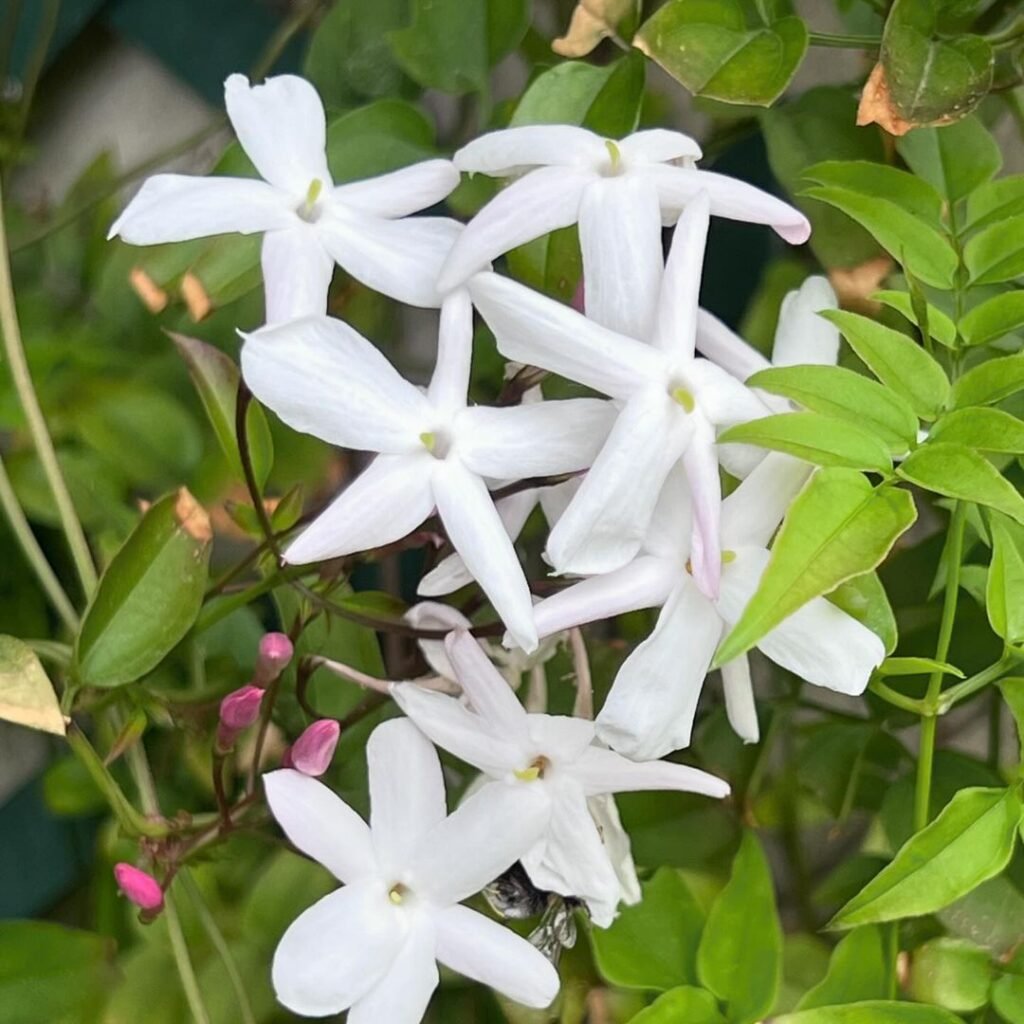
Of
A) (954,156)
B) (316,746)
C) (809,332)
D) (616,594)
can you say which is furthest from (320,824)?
(954,156)

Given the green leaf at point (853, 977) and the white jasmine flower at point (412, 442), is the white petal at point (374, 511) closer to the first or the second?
the white jasmine flower at point (412, 442)

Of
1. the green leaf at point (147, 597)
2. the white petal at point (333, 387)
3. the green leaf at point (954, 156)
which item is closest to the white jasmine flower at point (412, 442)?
the white petal at point (333, 387)

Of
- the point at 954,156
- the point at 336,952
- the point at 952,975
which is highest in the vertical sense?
the point at 954,156

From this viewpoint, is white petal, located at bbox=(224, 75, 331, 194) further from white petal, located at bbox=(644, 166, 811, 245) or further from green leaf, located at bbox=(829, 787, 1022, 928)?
green leaf, located at bbox=(829, 787, 1022, 928)

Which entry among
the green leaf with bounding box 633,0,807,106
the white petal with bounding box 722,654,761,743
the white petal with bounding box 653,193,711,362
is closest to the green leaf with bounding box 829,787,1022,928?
the white petal with bounding box 722,654,761,743

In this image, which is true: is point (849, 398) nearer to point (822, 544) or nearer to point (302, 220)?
point (822, 544)

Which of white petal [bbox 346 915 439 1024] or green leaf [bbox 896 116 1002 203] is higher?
green leaf [bbox 896 116 1002 203]
